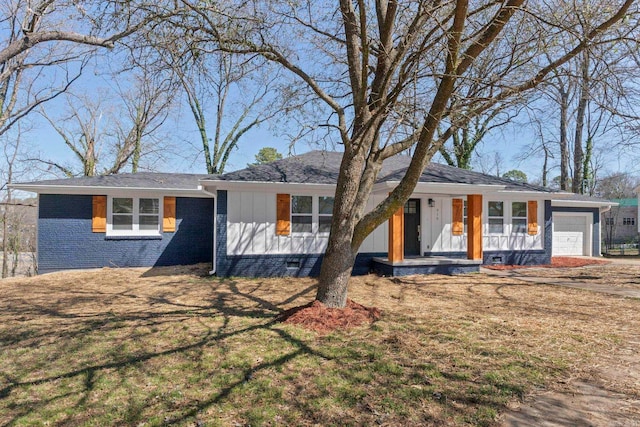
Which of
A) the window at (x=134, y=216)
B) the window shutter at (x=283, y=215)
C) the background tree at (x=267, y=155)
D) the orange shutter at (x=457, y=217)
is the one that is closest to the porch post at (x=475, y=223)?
the orange shutter at (x=457, y=217)

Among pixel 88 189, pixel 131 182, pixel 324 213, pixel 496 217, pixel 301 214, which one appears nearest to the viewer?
pixel 301 214

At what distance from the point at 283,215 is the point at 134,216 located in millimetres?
5587

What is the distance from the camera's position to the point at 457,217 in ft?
38.8

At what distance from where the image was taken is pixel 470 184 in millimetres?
10391

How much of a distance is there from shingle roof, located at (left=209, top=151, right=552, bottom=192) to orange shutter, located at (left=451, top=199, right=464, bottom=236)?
0.94 m

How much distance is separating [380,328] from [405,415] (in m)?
2.28

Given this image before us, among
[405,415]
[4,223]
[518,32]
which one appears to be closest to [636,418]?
[405,415]

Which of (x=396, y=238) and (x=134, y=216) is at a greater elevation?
(x=134, y=216)

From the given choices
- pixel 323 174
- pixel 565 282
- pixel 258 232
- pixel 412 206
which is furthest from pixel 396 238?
pixel 565 282

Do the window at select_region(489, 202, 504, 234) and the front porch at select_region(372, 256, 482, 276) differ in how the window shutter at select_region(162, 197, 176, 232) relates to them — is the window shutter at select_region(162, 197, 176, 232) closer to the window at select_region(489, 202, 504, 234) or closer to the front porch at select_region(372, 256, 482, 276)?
the front porch at select_region(372, 256, 482, 276)

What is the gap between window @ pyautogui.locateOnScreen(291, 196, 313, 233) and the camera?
412 inches

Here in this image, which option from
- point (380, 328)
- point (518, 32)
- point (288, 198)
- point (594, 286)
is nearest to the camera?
point (380, 328)

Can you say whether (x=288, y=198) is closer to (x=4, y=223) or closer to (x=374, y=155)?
(x=374, y=155)

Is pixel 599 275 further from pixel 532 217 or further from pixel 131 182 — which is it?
pixel 131 182
